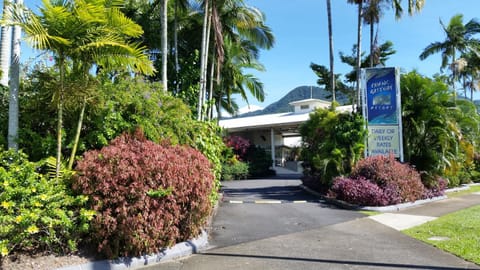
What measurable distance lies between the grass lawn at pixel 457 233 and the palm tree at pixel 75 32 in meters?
6.68

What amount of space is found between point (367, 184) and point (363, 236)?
4.51 metres

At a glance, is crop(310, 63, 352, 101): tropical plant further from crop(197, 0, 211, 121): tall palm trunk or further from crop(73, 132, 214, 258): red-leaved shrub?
crop(73, 132, 214, 258): red-leaved shrub

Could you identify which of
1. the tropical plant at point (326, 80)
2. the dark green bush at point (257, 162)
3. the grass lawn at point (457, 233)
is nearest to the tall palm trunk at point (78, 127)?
the grass lawn at point (457, 233)

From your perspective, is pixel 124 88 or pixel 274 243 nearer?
pixel 274 243

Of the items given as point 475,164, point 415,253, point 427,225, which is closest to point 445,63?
point 475,164

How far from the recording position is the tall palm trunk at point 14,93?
20.4 feet

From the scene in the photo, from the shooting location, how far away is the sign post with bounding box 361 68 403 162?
13.0 meters

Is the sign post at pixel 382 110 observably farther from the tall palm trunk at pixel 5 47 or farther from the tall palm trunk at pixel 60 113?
the tall palm trunk at pixel 5 47

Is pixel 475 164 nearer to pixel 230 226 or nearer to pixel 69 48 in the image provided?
pixel 230 226

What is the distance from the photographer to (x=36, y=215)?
4.64 meters

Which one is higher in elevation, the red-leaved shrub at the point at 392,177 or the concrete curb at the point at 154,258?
the red-leaved shrub at the point at 392,177

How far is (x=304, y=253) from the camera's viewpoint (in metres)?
5.96

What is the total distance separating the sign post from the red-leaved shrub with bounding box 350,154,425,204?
87cm

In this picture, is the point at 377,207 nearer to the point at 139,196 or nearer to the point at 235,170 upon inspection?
the point at 139,196
